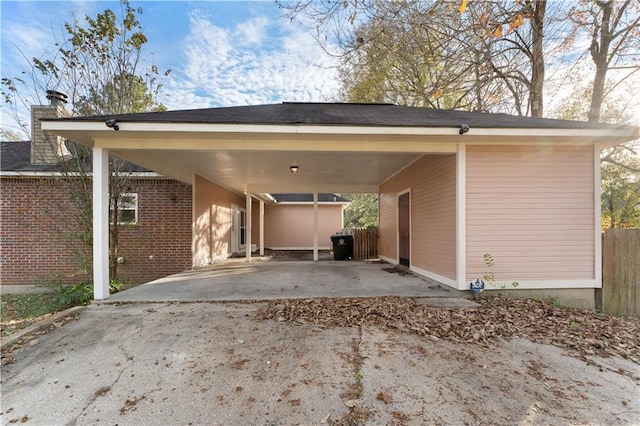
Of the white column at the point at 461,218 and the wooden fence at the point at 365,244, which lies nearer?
the white column at the point at 461,218

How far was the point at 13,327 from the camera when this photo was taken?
4.32 metres

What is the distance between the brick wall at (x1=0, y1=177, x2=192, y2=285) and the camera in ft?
25.3

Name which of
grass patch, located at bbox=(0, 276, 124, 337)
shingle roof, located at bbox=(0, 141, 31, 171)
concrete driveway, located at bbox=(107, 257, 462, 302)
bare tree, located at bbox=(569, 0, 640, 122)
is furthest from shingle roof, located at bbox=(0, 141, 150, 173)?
bare tree, located at bbox=(569, 0, 640, 122)

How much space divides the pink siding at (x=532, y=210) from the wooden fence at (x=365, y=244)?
244 inches

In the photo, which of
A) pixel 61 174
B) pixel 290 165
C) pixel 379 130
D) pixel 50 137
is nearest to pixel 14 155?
pixel 50 137

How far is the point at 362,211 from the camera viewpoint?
2480cm

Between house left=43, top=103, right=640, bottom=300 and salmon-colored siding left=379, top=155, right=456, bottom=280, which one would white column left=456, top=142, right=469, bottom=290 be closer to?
house left=43, top=103, right=640, bottom=300

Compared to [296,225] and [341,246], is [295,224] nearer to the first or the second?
[296,225]

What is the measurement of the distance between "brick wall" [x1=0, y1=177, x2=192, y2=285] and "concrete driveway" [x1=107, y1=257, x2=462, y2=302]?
1.57 meters

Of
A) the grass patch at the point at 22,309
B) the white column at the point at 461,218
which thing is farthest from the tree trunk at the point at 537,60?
the grass patch at the point at 22,309

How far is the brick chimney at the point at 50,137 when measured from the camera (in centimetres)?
609

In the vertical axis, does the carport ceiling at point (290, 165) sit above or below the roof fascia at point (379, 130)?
below

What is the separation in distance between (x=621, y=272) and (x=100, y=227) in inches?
357

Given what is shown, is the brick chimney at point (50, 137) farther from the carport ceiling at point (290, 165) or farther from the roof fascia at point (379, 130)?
the roof fascia at point (379, 130)
